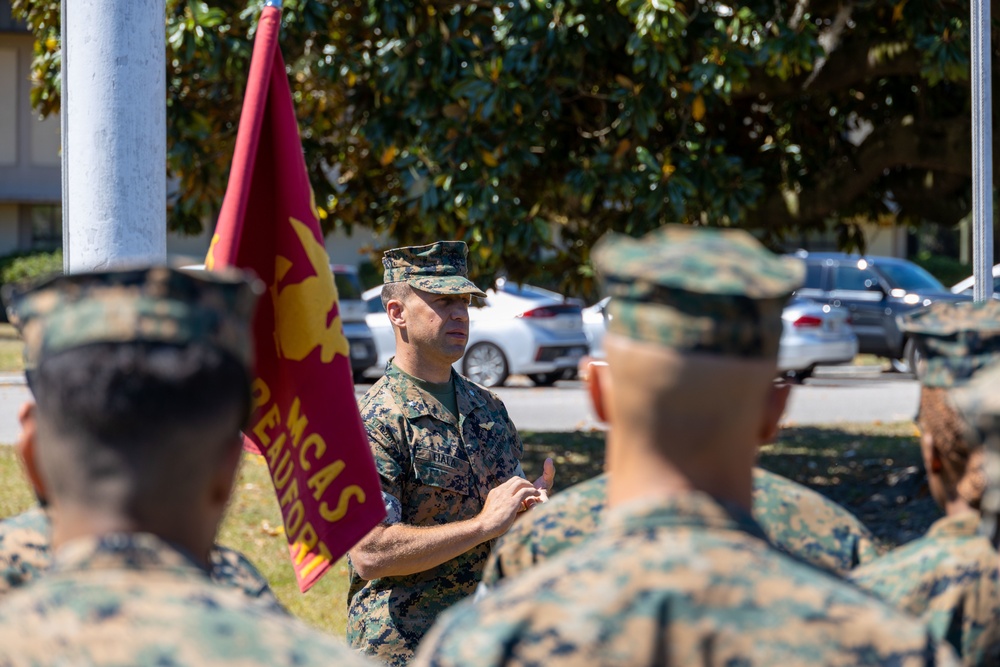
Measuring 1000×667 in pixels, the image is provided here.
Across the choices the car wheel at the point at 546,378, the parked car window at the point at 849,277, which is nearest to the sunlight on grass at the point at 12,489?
the car wheel at the point at 546,378

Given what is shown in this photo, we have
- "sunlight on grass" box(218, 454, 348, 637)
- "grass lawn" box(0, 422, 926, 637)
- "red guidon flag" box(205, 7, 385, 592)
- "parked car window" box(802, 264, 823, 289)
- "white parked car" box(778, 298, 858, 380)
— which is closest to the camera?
"red guidon flag" box(205, 7, 385, 592)

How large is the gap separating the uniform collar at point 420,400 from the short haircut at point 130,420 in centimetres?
241

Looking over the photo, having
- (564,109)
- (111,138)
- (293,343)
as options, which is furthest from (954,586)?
(564,109)

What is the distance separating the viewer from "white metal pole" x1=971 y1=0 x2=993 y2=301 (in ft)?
14.1

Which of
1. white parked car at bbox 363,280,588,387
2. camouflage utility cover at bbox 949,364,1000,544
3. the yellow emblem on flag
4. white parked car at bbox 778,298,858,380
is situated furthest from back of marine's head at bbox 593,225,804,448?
white parked car at bbox 778,298,858,380

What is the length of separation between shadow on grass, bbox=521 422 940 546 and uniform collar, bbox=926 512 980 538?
626 cm

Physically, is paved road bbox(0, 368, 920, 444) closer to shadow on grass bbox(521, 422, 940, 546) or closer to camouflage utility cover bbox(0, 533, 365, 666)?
shadow on grass bbox(521, 422, 940, 546)

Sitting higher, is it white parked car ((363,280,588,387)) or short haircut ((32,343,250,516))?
short haircut ((32,343,250,516))

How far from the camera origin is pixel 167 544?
168 centimetres

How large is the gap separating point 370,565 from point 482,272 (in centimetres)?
505

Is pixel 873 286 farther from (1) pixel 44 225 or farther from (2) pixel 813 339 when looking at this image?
(1) pixel 44 225

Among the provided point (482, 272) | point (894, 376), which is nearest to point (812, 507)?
point (482, 272)

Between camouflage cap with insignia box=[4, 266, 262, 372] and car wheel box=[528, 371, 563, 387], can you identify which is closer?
camouflage cap with insignia box=[4, 266, 262, 372]

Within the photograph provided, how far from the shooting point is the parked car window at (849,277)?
20125mm
